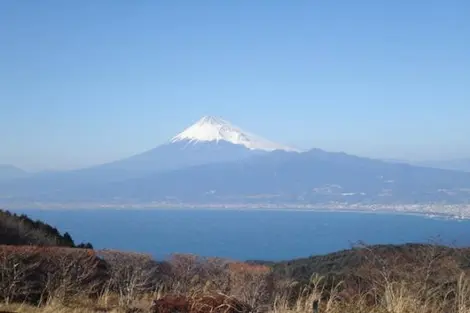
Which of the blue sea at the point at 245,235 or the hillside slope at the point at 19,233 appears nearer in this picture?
the hillside slope at the point at 19,233

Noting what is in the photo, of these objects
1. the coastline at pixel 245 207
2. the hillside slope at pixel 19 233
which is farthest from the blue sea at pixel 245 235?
the hillside slope at pixel 19 233

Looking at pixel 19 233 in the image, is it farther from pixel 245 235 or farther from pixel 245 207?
pixel 245 207

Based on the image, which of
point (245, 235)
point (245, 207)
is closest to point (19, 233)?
point (245, 235)

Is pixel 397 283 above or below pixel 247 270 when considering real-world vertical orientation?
above

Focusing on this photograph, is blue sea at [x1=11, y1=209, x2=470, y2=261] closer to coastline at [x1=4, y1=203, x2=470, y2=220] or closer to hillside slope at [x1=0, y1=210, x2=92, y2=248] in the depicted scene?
coastline at [x1=4, y1=203, x2=470, y2=220]

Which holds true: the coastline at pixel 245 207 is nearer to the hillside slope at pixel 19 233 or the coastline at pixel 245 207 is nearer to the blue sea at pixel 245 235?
the blue sea at pixel 245 235

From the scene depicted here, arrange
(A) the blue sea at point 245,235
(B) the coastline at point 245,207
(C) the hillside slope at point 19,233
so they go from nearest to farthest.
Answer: (C) the hillside slope at point 19,233, (A) the blue sea at point 245,235, (B) the coastline at point 245,207

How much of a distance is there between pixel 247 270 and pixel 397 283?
12.3 m

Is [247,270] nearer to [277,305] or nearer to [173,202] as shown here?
[277,305]

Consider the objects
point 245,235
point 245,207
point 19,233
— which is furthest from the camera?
point 245,207

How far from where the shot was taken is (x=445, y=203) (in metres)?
145

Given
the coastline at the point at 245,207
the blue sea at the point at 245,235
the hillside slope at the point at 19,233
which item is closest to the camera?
the hillside slope at the point at 19,233

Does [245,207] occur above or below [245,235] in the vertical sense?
above

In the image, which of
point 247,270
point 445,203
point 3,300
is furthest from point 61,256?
point 445,203
